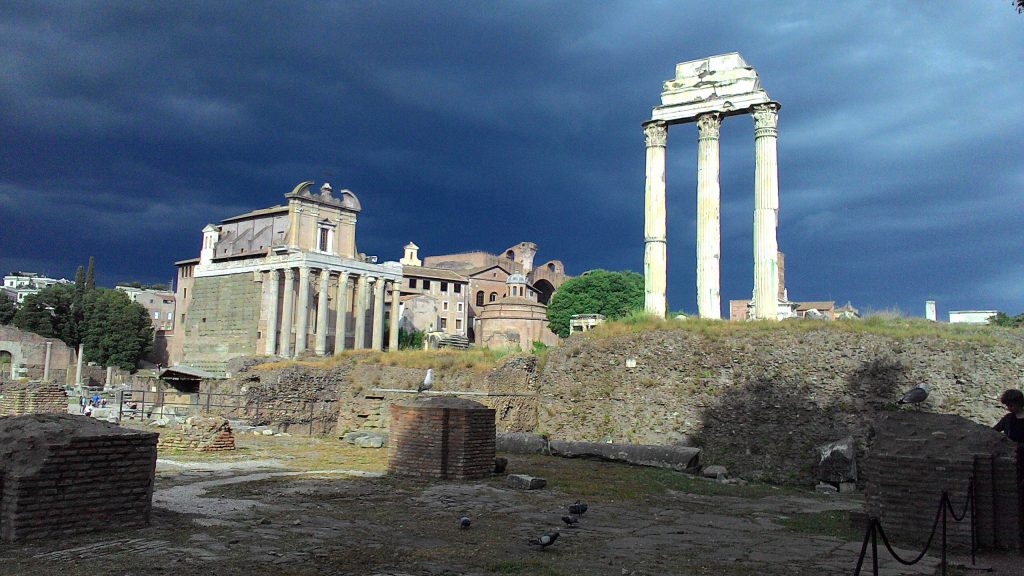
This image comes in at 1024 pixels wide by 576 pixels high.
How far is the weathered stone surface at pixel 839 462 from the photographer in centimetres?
1217

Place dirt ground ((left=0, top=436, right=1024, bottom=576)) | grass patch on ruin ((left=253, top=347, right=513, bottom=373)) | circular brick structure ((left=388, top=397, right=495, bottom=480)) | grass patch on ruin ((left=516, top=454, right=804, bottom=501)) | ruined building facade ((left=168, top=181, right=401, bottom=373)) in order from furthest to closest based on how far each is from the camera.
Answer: ruined building facade ((left=168, top=181, right=401, bottom=373)) → grass patch on ruin ((left=253, top=347, right=513, bottom=373)) → circular brick structure ((left=388, top=397, right=495, bottom=480)) → grass patch on ruin ((left=516, top=454, right=804, bottom=501)) → dirt ground ((left=0, top=436, right=1024, bottom=576))

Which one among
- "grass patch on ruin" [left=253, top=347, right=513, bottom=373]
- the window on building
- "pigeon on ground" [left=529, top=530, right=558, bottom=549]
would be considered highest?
the window on building

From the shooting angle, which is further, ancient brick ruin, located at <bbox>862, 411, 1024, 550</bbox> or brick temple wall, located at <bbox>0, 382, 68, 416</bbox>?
brick temple wall, located at <bbox>0, 382, 68, 416</bbox>

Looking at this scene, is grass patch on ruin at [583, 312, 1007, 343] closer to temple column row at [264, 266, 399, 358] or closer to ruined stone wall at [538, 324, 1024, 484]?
ruined stone wall at [538, 324, 1024, 484]

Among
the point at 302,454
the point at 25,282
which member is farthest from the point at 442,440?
the point at 25,282

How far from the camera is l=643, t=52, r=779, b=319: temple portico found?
18906mm

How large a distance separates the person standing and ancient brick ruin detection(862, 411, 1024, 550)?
16.0 inches

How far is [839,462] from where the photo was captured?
12.3 m

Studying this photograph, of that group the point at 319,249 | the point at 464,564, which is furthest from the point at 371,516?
the point at 319,249

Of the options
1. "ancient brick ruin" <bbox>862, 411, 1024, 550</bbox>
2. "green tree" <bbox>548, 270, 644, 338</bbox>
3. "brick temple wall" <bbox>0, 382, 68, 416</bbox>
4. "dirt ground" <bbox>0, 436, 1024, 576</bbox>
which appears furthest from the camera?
"green tree" <bbox>548, 270, 644, 338</bbox>

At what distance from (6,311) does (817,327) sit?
69837mm

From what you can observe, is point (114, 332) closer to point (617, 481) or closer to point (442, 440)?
point (442, 440)

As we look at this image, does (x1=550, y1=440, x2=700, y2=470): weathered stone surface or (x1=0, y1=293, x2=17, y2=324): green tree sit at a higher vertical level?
(x1=0, y1=293, x2=17, y2=324): green tree

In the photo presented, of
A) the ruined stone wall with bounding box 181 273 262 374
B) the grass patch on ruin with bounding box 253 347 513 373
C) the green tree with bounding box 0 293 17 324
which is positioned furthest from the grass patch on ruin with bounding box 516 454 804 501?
the green tree with bounding box 0 293 17 324
